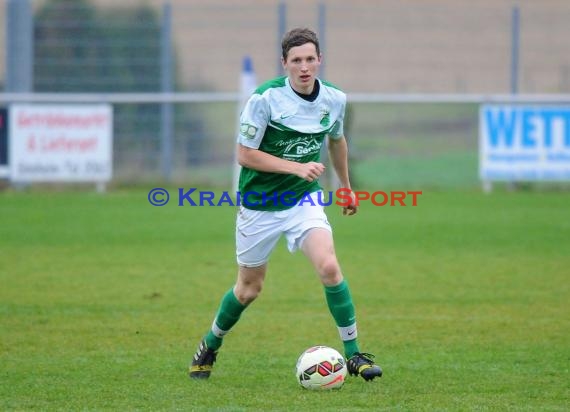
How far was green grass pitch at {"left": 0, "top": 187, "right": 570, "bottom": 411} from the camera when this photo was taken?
230 inches

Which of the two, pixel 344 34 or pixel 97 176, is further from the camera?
pixel 344 34

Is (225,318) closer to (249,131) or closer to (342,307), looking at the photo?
(342,307)

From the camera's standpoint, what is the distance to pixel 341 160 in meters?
6.59

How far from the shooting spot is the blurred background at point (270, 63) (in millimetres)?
21109

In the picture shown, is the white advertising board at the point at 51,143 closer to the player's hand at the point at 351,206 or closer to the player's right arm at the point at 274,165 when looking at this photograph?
the player's hand at the point at 351,206

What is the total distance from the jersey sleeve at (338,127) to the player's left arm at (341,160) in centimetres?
3

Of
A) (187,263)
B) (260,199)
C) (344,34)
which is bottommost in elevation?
(187,263)

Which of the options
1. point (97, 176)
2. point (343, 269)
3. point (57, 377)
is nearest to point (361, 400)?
point (57, 377)

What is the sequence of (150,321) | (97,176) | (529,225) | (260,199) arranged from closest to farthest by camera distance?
1. (260,199)
2. (150,321)
3. (529,225)
4. (97,176)

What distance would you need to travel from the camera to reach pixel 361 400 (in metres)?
5.66

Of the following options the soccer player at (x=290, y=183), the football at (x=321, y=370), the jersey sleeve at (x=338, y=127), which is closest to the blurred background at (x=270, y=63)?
the jersey sleeve at (x=338, y=127)

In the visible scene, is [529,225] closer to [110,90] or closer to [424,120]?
[424,120]

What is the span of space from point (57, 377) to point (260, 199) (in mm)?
1576

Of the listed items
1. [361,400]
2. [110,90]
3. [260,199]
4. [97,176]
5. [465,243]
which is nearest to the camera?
[361,400]
